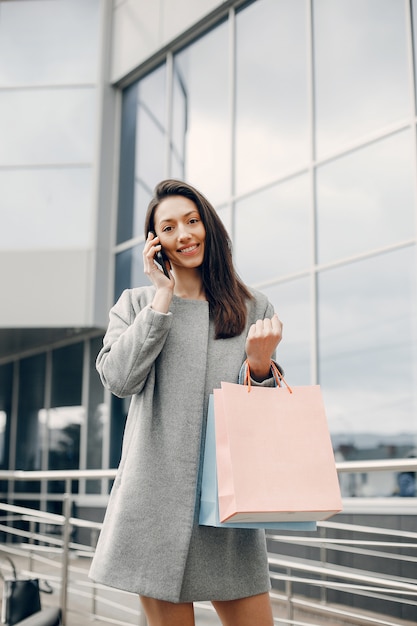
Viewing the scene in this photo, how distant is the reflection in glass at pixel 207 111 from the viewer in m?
9.57

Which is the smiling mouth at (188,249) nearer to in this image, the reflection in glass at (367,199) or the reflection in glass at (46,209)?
the reflection in glass at (367,199)

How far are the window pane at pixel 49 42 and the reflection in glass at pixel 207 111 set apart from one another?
2277 mm

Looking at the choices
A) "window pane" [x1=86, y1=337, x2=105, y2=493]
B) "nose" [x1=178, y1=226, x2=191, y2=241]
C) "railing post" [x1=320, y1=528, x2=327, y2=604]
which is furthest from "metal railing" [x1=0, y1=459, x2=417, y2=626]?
"window pane" [x1=86, y1=337, x2=105, y2=493]

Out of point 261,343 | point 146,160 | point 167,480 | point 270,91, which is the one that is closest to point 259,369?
point 261,343

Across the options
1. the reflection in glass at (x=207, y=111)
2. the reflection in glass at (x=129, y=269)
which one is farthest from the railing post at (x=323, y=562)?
the reflection in glass at (x=129, y=269)

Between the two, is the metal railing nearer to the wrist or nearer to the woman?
the woman

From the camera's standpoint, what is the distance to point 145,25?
36.8 feet

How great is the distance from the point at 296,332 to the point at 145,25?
19.3 ft

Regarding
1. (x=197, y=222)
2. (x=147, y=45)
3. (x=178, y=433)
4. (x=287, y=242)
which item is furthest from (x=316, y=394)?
(x=147, y=45)

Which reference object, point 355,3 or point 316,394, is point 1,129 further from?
point 316,394

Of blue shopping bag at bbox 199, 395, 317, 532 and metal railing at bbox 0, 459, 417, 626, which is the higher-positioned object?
blue shopping bag at bbox 199, 395, 317, 532

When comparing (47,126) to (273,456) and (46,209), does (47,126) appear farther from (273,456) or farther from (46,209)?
(273,456)

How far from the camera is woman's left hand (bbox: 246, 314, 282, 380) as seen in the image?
1.67 meters

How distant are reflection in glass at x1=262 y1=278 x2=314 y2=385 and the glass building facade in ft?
0.06
